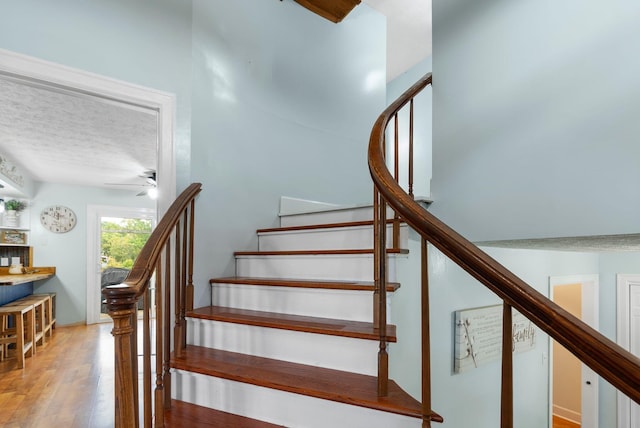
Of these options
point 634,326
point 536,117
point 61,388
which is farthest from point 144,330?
point 634,326

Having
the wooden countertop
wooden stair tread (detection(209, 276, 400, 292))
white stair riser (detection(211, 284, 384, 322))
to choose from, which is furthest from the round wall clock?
wooden stair tread (detection(209, 276, 400, 292))

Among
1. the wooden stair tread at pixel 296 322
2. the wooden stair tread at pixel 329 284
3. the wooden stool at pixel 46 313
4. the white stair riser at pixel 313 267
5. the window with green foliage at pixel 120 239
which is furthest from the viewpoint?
the window with green foliage at pixel 120 239

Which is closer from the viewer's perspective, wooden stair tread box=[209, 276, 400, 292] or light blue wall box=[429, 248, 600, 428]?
wooden stair tread box=[209, 276, 400, 292]

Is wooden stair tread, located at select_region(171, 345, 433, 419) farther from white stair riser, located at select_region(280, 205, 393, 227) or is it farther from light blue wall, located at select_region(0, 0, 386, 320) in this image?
white stair riser, located at select_region(280, 205, 393, 227)

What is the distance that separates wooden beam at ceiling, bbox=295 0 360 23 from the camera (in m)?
3.22

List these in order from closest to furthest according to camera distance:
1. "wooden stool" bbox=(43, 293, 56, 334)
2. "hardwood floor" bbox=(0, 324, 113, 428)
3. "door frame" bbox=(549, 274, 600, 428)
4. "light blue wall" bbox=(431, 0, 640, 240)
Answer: "light blue wall" bbox=(431, 0, 640, 240) < "hardwood floor" bbox=(0, 324, 113, 428) < "door frame" bbox=(549, 274, 600, 428) < "wooden stool" bbox=(43, 293, 56, 334)

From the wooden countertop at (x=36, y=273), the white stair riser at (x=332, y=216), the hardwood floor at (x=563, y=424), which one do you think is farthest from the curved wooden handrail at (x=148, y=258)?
the hardwood floor at (x=563, y=424)

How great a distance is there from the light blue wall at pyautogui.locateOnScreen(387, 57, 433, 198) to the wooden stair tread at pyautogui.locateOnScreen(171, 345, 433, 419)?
3.92m

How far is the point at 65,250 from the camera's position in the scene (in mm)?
6508

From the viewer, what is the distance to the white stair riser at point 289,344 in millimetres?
1601

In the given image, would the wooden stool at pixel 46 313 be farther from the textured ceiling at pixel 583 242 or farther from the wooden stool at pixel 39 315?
the textured ceiling at pixel 583 242

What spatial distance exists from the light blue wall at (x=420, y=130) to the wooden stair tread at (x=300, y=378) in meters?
3.92

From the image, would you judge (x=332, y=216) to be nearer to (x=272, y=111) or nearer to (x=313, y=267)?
(x=313, y=267)

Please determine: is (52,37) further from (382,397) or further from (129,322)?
(382,397)
